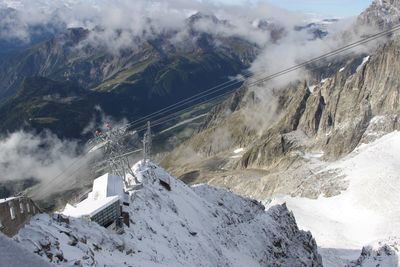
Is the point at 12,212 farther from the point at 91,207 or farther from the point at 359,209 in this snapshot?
the point at 359,209

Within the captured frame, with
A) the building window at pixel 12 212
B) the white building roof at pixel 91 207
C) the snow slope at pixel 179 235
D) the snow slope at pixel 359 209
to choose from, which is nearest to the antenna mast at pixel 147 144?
the snow slope at pixel 179 235

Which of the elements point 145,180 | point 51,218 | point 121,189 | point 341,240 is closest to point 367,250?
point 341,240

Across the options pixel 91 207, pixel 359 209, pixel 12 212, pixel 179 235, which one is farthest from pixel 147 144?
pixel 359 209

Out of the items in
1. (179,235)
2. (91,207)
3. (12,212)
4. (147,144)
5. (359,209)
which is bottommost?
(359,209)

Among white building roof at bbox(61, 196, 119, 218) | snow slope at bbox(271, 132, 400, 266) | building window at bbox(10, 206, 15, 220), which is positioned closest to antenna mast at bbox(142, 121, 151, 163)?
white building roof at bbox(61, 196, 119, 218)

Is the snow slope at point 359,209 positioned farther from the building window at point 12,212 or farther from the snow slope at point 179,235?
the building window at point 12,212

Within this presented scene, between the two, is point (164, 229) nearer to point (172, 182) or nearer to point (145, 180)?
point (145, 180)
